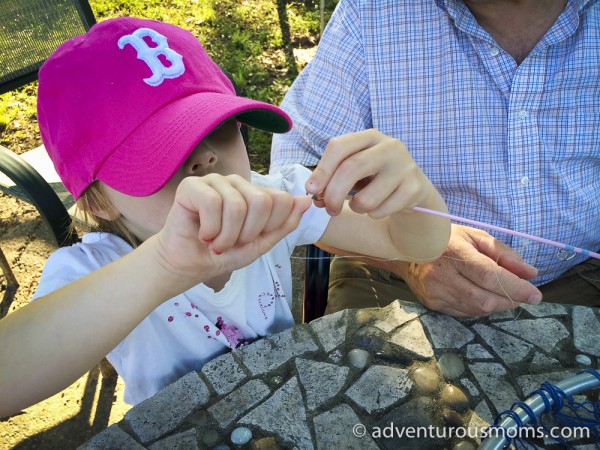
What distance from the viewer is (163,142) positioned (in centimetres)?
92

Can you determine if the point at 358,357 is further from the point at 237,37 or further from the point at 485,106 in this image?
the point at 237,37

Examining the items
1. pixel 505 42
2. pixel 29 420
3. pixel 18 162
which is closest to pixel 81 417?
pixel 29 420

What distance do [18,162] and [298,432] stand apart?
47.7 inches

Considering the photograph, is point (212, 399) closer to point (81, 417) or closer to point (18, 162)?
point (18, 162)

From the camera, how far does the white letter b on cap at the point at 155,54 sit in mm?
961

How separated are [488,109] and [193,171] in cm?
84

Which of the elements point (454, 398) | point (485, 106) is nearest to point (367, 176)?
point (454, 398)

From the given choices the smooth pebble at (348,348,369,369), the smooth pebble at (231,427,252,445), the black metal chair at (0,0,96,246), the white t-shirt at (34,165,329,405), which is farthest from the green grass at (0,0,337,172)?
the smooth pebble at (231,427,252,445)

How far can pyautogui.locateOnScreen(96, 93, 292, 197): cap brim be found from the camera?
2.97ft

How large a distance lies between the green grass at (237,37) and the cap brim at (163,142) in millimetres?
2074

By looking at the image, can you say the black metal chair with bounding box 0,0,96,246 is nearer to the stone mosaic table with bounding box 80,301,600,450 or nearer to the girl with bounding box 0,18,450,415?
the girl with bounding box 0,18,450,415

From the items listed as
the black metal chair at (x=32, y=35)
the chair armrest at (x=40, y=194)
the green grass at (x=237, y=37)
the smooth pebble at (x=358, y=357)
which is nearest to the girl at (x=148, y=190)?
the smooth pebble at (x=358, y=357)

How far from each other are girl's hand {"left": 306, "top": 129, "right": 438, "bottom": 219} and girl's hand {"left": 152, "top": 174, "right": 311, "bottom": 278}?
0.09m

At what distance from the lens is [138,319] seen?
89 centimetres
